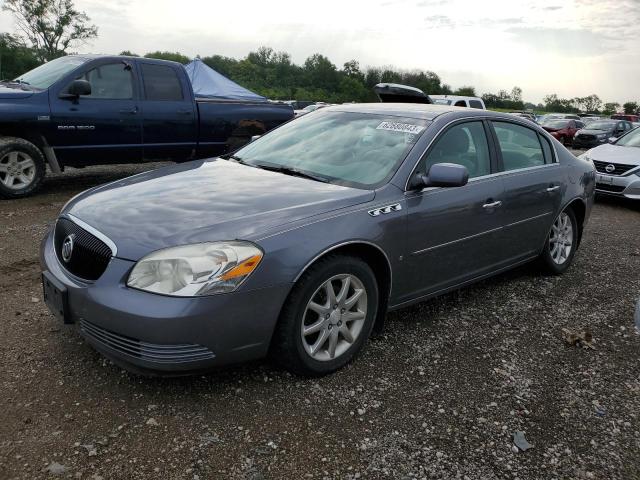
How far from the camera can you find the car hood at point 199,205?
265 cm

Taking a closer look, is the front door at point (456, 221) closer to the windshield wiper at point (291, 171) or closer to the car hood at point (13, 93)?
the windshield wiper at point (291, 171)

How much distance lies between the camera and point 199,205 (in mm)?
2945

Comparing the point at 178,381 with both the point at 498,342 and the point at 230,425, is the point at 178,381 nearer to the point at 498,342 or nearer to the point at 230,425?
the point at 230,425

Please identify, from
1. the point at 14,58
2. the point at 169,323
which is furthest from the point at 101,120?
the point at 14,58

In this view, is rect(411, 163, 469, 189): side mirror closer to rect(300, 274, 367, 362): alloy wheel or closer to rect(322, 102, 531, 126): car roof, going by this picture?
rect(322, 102, 531, 126): car roof

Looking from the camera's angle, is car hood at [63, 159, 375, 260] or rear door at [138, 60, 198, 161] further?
rear door at [138, 60, 198, 161]

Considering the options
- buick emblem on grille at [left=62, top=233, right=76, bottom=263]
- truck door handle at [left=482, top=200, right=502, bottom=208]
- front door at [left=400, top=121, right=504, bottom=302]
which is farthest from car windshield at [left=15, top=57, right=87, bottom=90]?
truck door handle at [left=482, top=200, right=502, bottom=208]

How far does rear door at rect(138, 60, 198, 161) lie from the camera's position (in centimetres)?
775

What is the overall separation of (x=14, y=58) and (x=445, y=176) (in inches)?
2101

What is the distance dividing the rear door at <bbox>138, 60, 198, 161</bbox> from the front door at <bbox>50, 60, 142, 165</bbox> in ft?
0.53

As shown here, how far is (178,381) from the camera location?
291 centimetres

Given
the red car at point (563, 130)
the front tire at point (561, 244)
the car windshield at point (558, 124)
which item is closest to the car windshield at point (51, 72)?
the front tire at point (561, 244)

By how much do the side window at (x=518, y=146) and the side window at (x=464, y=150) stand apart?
22 cm

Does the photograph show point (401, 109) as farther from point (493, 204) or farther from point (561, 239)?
point (561, 239)
